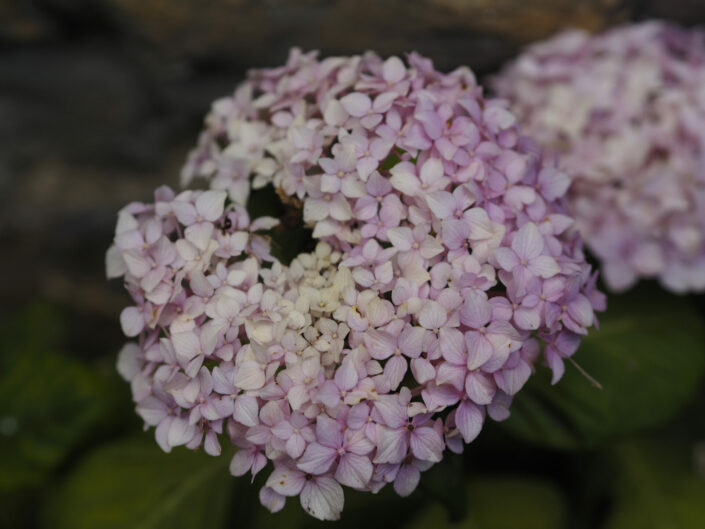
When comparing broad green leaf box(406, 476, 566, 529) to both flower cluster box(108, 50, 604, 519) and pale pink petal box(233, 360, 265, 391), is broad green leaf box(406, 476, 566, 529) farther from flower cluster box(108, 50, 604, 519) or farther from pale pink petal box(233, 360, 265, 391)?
pale pink petal box(233, 360, 265, 391)

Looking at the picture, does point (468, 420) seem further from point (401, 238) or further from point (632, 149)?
point (632, 149)

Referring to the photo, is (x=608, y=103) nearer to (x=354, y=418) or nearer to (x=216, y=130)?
(x=216, y=130)

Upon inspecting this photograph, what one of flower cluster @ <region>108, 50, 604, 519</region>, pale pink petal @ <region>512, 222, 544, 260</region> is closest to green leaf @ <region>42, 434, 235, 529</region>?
flower cluster @ <region>108, 50, 604, 519</region>

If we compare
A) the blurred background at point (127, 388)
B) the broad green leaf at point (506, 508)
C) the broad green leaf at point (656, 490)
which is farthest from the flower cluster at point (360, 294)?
the broad green leaf at point (656, 490)

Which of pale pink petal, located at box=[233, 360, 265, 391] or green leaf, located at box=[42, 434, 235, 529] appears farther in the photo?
green leaf, located at box=[42, 434, 235, 529]

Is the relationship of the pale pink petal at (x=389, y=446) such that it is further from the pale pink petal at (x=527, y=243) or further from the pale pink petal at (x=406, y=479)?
the pale pink petal at (x=527, y=243)

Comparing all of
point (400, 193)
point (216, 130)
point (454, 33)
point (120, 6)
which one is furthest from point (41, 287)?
point (400, 193)

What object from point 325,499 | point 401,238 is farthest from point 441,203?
point 325,499
